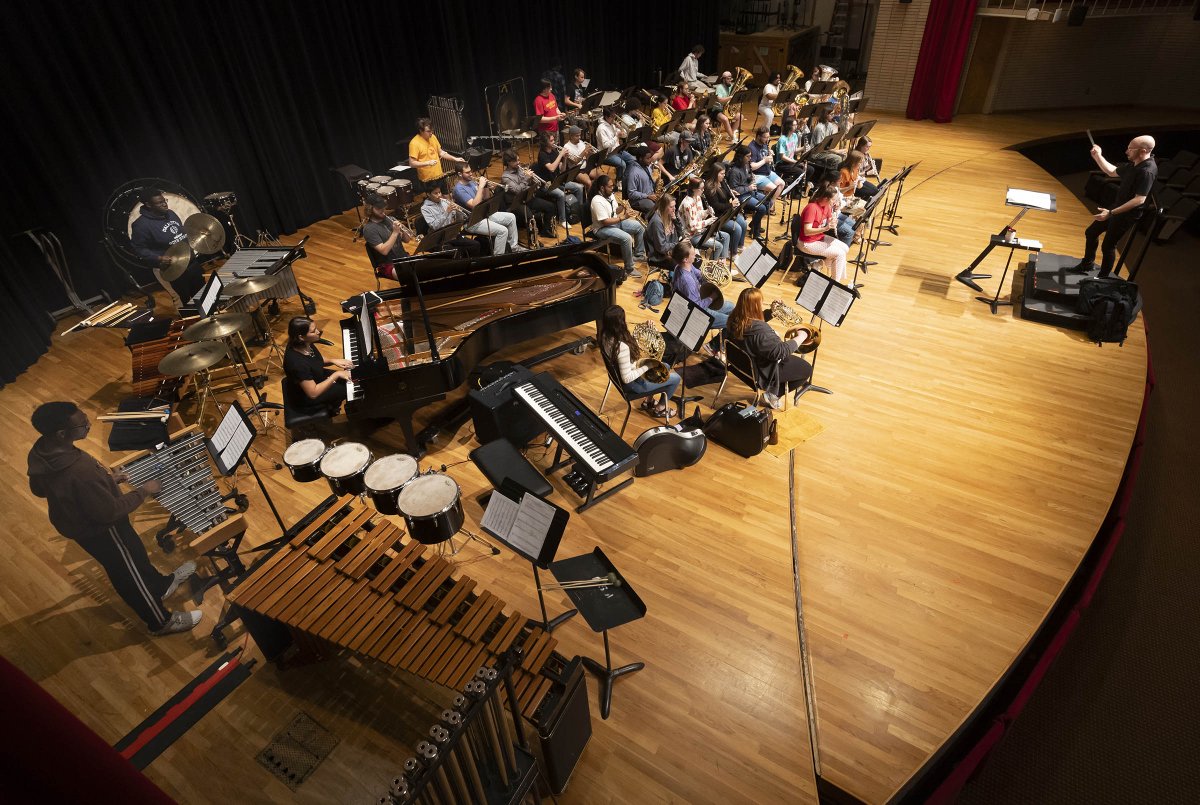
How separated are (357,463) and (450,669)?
1.75m

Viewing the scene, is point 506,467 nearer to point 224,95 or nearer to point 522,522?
point 522,522

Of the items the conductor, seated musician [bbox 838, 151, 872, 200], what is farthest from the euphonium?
the conductor

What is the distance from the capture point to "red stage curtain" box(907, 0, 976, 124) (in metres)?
14.4

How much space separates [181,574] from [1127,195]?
10092mm

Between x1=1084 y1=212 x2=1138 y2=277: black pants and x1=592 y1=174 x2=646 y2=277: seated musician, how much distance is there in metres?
5.53

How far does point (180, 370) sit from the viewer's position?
506cm

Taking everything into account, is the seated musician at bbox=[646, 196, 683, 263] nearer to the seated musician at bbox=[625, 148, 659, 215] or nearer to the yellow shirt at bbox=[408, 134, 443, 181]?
the seated musician at bbox=[625, 148, 659, 215]

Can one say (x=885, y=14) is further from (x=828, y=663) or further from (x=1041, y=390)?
(x=828, y=663)

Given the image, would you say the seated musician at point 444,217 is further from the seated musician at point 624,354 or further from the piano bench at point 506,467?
the piano bench at point 506,467

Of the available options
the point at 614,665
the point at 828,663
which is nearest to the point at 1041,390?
the point at 828,663

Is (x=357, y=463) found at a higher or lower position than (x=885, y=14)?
lower

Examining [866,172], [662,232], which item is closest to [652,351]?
[662,232]

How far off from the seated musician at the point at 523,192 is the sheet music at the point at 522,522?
6136 mm

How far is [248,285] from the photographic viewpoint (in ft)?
20.8
